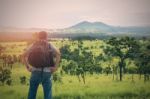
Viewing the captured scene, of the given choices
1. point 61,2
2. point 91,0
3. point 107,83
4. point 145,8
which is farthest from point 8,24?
point 145,8

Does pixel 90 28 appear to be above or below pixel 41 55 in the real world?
above

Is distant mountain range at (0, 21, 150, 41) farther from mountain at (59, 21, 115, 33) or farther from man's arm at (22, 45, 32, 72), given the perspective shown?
man's arm at (22, 45, 32, 72)

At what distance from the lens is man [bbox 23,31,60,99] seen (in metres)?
5.73

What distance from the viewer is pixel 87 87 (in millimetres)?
6406

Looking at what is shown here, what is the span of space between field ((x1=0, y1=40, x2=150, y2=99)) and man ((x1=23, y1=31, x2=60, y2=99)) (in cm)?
36

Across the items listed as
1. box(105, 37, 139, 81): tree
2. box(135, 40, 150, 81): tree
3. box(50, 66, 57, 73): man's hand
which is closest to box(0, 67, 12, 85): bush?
box(50, 66, 57, 73): man's hand

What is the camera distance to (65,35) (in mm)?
6438

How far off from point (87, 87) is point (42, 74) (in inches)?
39.6

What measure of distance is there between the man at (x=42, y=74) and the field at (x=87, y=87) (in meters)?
0.36

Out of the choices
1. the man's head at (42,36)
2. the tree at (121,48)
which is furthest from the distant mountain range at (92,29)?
the man's head at (42,36)

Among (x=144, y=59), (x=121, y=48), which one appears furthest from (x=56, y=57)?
(x=144, y=59)

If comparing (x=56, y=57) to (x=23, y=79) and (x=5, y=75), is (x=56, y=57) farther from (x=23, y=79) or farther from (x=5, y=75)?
(x=5, y=75)

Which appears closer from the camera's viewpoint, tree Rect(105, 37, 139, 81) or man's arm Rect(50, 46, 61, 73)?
man's arm Rect(50, 46, 61, 73)

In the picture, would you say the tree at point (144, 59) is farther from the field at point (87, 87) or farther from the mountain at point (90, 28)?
the mountain at point (90, 28)
